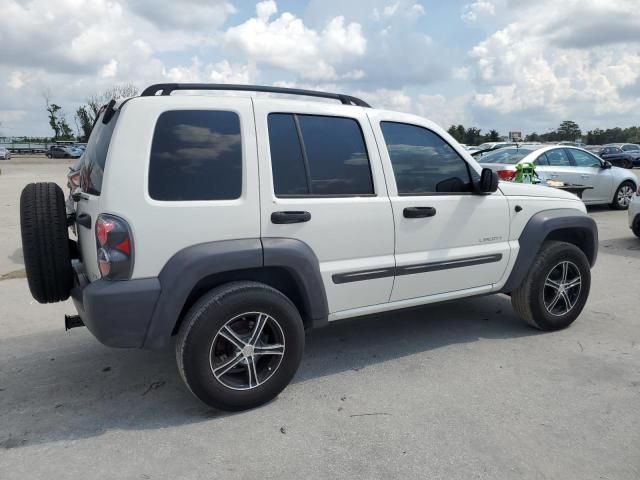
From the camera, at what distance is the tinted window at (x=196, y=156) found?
2961 mm

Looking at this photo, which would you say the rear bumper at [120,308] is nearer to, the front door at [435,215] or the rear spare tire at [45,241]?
the rear spare tire at [45,241]

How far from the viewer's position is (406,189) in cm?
374

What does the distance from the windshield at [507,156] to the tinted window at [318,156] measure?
26.7 ft

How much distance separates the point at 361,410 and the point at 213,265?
1.28 metres

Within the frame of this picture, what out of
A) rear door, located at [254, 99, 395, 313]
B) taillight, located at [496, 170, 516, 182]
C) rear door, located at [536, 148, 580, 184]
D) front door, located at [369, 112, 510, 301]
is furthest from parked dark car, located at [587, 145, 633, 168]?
rear door, located at [254, 99, 395, 313]

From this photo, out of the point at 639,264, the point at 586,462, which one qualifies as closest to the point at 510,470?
the point at 586,462

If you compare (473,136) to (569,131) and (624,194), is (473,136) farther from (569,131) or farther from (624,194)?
(624,194)

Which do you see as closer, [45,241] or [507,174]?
[45,241]

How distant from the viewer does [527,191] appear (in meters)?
4.36

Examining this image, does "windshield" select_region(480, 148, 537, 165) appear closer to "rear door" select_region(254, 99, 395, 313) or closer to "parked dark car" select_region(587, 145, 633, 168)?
"rear door" select_region(254, 99, 395, 313)

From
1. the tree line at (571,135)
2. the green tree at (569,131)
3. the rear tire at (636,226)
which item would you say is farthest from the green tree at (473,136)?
the rear tire at (636,226)

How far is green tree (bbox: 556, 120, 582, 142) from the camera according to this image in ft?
261

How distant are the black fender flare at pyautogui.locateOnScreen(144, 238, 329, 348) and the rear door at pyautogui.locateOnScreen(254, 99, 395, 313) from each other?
3.5 inches

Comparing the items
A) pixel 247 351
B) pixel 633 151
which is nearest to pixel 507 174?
pixel 247 351
